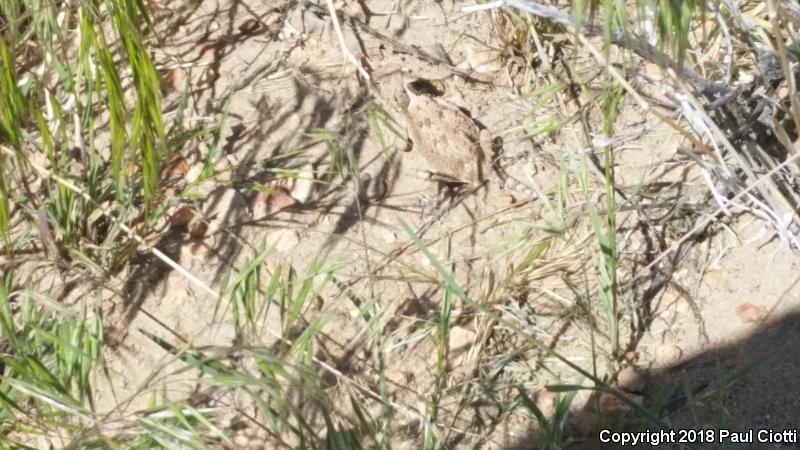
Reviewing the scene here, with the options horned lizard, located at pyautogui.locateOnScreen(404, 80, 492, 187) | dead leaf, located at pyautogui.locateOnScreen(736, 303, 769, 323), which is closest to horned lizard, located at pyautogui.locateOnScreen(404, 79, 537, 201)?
horned lizard, located at pyautogui.locateOnScreen(404, 80, 492, 187)

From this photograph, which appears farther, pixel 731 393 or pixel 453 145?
pixel 453 145

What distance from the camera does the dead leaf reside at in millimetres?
1896

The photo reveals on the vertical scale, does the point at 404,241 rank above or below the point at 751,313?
above

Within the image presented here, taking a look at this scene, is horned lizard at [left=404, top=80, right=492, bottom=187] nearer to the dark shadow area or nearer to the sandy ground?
the sandy ground

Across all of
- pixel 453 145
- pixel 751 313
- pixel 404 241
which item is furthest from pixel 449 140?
pixel 751 313

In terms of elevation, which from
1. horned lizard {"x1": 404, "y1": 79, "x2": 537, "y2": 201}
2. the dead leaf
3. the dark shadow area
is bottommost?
the dark shadow area

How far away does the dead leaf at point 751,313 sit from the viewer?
1896 mm

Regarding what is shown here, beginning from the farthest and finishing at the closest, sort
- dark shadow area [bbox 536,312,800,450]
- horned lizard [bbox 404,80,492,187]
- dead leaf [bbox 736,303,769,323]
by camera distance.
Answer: horned lizard [bbox 404,80,492,187] → dead leaf [bbox 736,303,769,323] → dark shadow area [bbox 536,312,800,450]

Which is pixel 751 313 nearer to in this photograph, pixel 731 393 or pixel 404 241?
pixel 731 393

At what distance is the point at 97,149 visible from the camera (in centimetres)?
219

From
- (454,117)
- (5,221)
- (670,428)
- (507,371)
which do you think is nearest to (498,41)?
(454,117)

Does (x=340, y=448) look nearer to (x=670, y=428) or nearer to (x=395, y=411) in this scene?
(x=395, y=411)

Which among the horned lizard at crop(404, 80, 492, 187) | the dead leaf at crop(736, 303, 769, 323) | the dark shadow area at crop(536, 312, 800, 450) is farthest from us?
the horned lizard at crop(404, 80, 492, 187)

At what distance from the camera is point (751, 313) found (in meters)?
1.90
